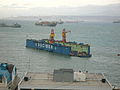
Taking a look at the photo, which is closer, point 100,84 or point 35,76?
point 100,84

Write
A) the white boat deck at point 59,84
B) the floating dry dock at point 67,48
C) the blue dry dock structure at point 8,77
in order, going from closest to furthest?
the white boat deck at point 59,84 < the blue dry dock structure at point 8,77 < the floating dry dock at point 67,48

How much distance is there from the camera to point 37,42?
3044cm

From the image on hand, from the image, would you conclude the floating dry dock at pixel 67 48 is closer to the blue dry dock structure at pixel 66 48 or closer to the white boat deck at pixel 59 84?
the blue dry dock structure at pixel 66 48

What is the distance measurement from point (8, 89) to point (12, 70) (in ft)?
3.75

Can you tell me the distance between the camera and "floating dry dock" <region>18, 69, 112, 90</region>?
21.0 ft

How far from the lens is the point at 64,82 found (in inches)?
264

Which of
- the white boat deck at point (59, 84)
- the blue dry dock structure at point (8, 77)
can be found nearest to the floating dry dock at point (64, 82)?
the white boat deck at point (59, 84)

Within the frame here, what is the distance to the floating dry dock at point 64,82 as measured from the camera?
252 inches

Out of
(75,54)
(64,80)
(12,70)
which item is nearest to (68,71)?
Result: (64,80)

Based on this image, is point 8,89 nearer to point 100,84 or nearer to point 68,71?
point 68,71

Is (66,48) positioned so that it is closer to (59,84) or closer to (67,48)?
(67,48)

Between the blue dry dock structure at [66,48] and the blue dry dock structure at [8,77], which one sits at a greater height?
the blue dry dock structure at [8,77]

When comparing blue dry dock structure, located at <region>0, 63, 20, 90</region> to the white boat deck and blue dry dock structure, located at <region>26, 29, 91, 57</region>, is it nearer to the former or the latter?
the white boat deck

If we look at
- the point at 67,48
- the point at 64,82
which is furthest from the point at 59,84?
the point at 67,48
